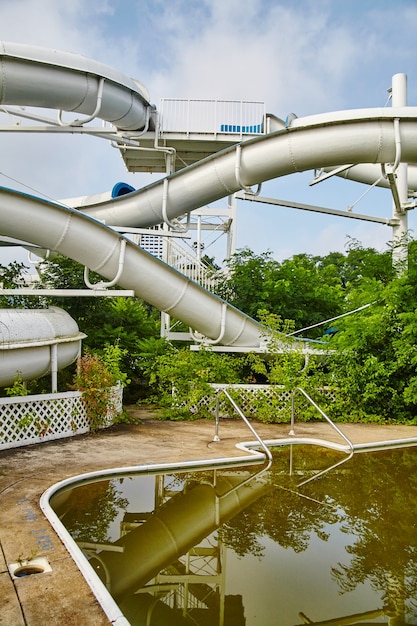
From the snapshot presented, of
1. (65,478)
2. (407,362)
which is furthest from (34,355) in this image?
(407,362)

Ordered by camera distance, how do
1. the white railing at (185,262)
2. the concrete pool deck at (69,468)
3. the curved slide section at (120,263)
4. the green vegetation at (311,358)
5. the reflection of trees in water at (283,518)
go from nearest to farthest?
the concrete pool deck at (69,468) → the reflection of trees in water at (283,518) → the curved slide section at (120,263) → the green vegetation at (311,358) → the white railing at (185,262)

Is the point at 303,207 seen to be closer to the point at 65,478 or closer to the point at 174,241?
the point at 174,241

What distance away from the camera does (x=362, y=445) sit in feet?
34.0

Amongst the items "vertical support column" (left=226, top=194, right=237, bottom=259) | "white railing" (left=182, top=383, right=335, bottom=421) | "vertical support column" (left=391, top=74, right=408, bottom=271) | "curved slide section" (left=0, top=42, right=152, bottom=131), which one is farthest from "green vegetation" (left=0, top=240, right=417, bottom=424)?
"curved slide section" (left=0, top=42, right=152, bottom=131)

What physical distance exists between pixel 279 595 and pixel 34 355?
7267 mm

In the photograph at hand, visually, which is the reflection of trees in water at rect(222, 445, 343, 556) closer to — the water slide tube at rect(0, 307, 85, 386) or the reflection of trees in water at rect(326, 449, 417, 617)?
the reflection of trees in water at rect(326, 449, 417, 617)

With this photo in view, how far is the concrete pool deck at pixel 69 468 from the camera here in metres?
4.15

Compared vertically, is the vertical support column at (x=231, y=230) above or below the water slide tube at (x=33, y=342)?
above

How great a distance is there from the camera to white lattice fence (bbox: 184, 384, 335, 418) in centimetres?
1294

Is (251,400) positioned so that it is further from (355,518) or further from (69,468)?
(355,518)

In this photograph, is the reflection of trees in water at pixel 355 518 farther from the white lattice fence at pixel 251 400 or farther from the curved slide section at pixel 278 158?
the curved slide section at pixel 278 158

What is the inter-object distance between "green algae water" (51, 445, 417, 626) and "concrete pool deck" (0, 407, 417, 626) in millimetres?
393

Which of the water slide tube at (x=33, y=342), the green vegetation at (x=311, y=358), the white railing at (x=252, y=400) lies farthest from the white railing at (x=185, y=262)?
the water slide tube at (x=33, y=342)

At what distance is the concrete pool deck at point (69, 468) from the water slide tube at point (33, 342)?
59.5 inches
